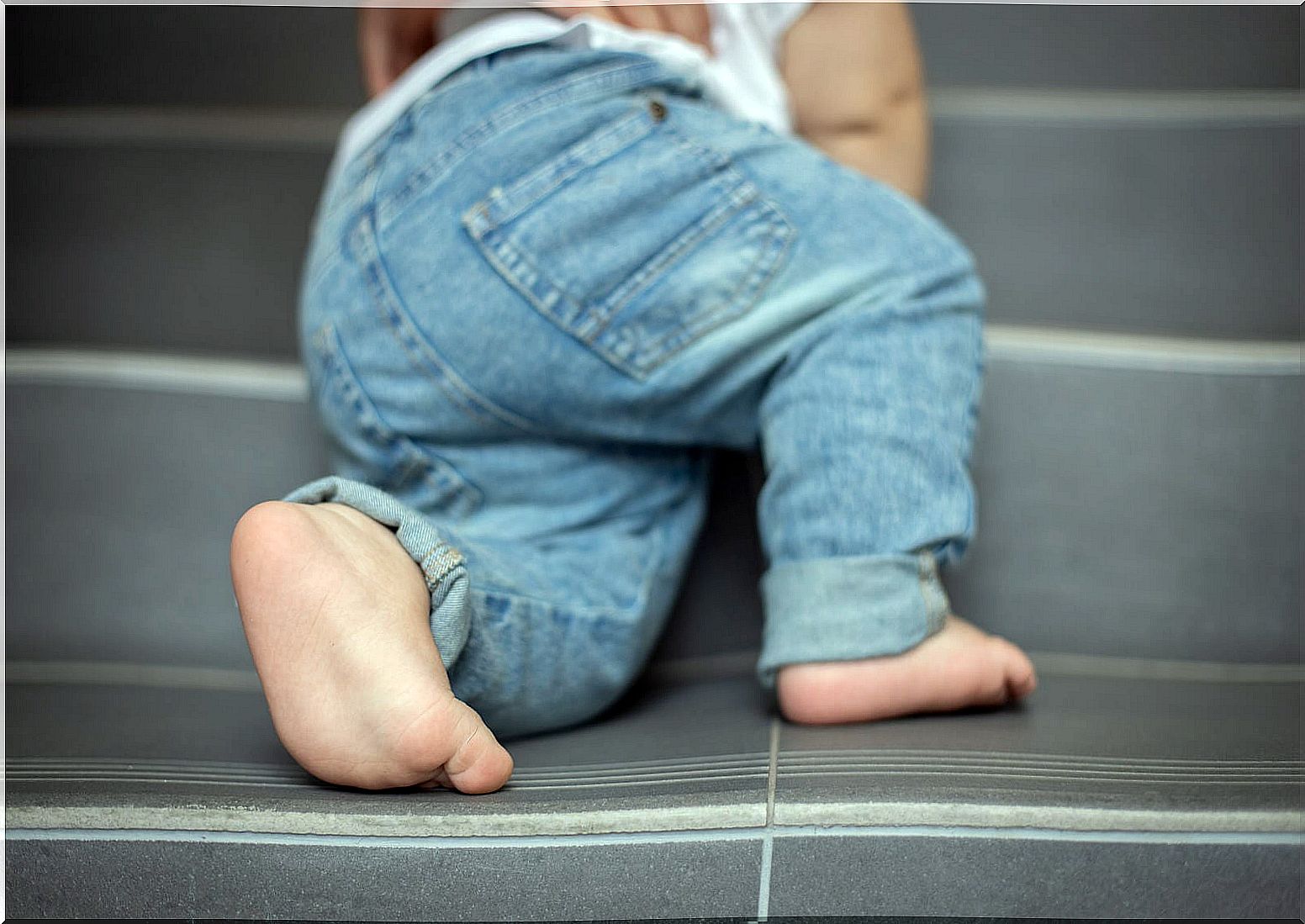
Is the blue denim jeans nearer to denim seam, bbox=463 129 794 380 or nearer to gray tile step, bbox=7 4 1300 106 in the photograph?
denim seam, bbox=463 129 794 380

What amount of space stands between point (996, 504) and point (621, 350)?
43cm

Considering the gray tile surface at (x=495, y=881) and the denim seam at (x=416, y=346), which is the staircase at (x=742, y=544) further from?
the denim seam at (x=416, y=346)

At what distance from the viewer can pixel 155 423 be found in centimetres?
96

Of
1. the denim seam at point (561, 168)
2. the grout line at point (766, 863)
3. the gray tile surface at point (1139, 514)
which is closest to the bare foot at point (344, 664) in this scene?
the grout line at point (766, 863)

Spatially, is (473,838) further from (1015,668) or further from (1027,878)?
(1015,668)

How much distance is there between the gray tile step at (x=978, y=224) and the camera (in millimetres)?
1043

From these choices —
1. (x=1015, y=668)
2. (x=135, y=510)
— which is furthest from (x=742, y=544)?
(x=135, y=510)

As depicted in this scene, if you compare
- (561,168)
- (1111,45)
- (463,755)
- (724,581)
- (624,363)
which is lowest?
(724,581)

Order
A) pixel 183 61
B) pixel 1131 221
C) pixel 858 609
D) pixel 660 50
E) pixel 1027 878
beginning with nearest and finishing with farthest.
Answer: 1. pixel 1027 878
2. pixel 858 609
3. pixel 660 50
4. pixel 1131 221
5. pixel 183 61

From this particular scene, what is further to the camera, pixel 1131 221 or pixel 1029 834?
pixel 1131 221

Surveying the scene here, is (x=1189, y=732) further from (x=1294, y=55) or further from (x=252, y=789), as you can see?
(x=1294, y=55)

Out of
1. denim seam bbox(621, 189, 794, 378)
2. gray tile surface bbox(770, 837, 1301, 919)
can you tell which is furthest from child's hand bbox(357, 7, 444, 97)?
gray tile surface bbox(770, 837, 1301, 919)

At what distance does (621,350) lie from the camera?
2.19 ft

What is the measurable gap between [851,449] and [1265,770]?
272 mm
